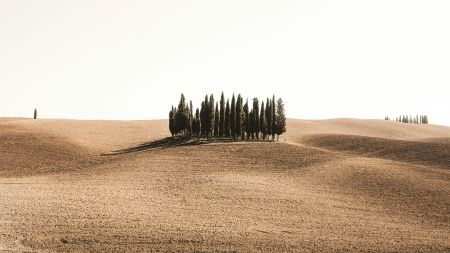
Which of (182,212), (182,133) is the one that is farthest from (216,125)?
(182,212)

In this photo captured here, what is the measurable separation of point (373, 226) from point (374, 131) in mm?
98533

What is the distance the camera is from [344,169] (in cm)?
5291

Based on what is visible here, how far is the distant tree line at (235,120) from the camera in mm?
83625

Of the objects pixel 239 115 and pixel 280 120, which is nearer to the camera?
pixel 239 115

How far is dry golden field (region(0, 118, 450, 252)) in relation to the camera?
88.8ft

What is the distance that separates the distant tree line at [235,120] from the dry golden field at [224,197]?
10.3 m

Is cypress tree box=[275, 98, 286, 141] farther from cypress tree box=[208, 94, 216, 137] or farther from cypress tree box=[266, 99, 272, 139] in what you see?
cypress tree box=[208, 94, 216, 137]

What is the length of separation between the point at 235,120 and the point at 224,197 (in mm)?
45334

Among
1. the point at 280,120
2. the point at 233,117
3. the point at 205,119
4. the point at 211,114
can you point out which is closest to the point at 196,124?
the point at 205,119

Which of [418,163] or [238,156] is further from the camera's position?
[238,156]

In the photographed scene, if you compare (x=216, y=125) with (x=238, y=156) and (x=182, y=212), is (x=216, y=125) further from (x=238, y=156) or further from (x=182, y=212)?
(x=182, y=212)

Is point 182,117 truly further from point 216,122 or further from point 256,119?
point 256,119

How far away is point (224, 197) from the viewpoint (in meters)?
38.9

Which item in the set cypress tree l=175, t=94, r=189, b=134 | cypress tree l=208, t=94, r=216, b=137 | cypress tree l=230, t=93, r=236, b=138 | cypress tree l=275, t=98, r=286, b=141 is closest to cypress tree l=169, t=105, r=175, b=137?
cypress tree l=175, t=94, r=189, b=134
